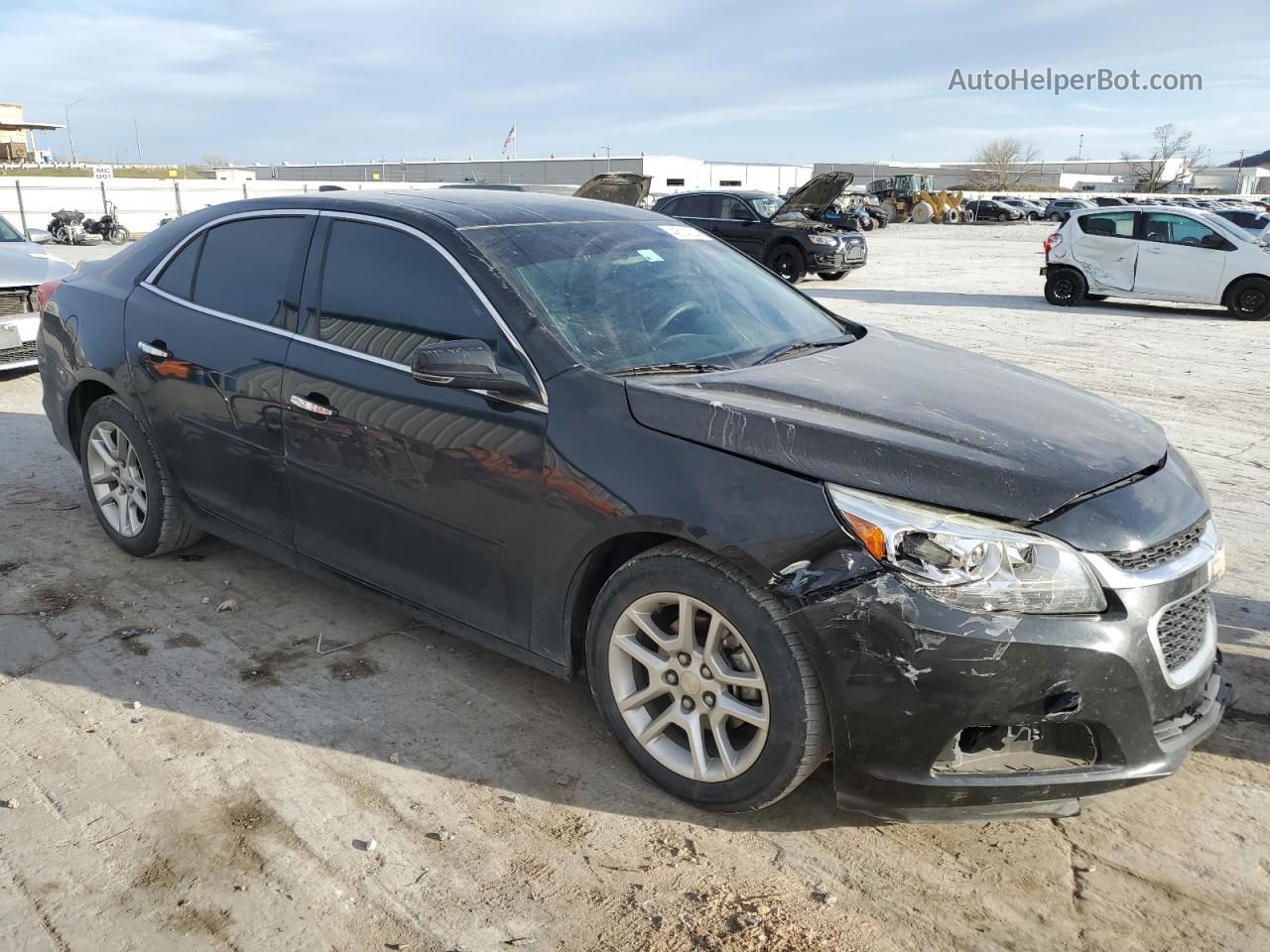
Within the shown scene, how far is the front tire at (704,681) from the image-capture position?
102 inches

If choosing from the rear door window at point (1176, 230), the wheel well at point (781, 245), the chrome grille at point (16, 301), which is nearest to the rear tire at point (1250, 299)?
the rear door window at point (1176, 230)

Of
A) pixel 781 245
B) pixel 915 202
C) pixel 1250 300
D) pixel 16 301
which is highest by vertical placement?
pixel 915 202

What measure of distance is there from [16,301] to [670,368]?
755 centimetres

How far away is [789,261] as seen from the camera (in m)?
19.4

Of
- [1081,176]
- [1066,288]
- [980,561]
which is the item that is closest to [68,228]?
[1066,288]

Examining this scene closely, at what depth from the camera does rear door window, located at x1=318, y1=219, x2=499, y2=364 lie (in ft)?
10.9

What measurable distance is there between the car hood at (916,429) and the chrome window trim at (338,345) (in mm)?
367

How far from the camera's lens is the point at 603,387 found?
298 cm

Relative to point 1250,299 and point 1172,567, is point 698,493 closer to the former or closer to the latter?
point 1172,567

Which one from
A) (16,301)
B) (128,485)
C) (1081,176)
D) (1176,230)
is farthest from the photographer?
(1081,176)

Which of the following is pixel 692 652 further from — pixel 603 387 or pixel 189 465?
pixel 189 465

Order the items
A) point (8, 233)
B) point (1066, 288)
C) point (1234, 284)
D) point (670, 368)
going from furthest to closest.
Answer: point (1066, 288)
point (1234, 284)
point (8, 233)
point (670, 368)

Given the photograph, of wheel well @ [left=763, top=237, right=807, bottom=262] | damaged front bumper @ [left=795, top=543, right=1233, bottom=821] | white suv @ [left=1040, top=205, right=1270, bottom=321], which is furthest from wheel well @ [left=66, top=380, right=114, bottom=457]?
wheel well @ [left=763, top=237, right=807, bottom=262]

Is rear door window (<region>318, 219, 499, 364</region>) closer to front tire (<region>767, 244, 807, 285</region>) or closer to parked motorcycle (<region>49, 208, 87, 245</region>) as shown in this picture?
front tire (<region>767, 244, 807, 285</region>)
